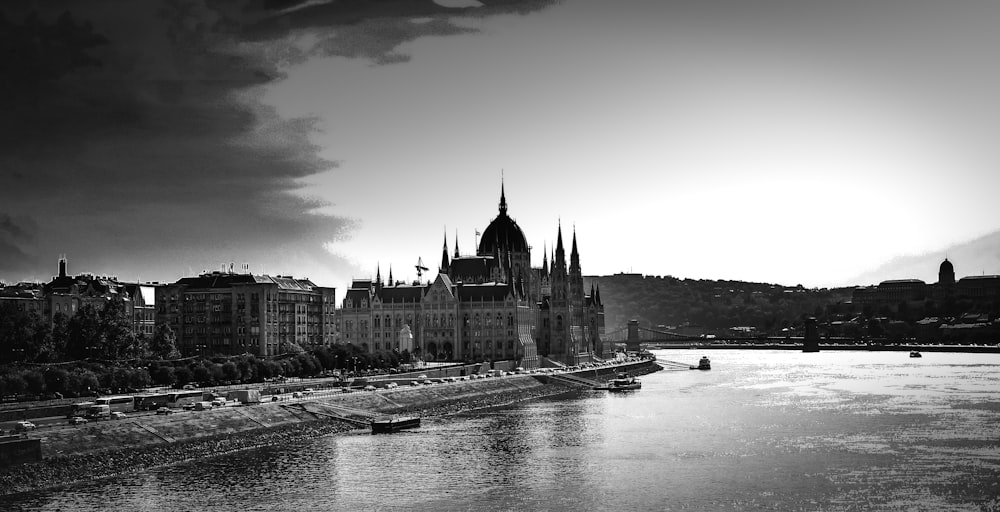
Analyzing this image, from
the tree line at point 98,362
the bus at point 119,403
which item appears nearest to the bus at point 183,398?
the bus at point 119,403

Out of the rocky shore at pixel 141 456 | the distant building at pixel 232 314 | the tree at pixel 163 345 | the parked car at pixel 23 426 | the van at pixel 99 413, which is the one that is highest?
the distant building at pixel 232 314

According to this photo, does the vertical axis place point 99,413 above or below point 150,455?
above

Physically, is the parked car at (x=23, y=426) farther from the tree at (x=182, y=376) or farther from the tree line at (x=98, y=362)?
the tree at (x=182, y=376)

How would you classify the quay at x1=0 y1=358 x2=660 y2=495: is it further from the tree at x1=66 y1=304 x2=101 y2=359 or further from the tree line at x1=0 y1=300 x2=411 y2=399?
the tree at x1=66 y1=304 x2=101 y2=359

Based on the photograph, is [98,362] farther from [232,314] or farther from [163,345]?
[232,314]

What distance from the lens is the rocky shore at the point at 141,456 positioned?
60750 mm

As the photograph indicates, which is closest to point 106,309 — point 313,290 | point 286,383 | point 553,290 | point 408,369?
point 286,383

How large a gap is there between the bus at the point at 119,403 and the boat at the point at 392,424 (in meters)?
A: 18.2

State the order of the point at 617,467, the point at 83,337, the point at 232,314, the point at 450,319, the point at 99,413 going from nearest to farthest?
the point at 617,467
the point at 99,413
the point at 83,337
the point at 232,314
the point at 450,319

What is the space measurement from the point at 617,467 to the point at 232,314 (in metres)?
92.0

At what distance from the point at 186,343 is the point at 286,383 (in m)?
47.9

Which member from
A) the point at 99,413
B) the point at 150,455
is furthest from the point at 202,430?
the point at 150,455

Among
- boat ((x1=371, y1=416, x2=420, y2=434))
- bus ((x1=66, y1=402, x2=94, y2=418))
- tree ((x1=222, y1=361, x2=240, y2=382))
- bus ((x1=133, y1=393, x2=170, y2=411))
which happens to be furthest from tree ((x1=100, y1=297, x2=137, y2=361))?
boat ((x1=371, y1=416, x2=420, y2=434))

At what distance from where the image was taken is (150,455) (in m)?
70.1
